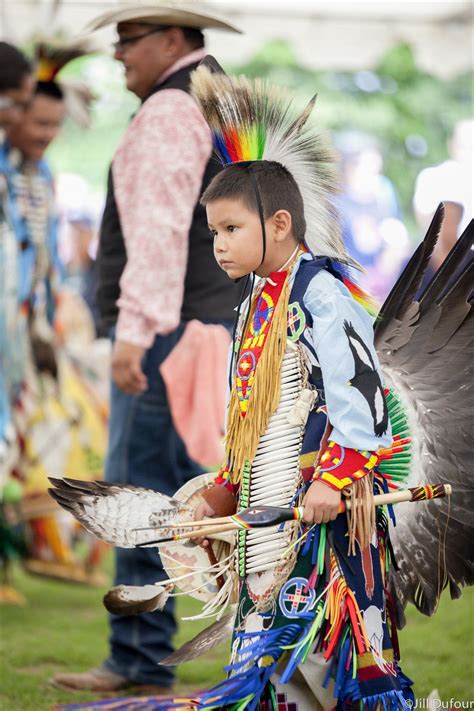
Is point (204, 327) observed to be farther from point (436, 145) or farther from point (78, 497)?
point (436, 145)

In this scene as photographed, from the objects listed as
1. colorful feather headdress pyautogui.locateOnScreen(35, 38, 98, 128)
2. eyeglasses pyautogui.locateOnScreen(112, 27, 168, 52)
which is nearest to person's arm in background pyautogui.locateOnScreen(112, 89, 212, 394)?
eyeglasses pyautogui.locateOnScreen(112, 27, 168, 52)

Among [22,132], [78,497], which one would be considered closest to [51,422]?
[22,132]

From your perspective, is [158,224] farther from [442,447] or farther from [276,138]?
[442,447]

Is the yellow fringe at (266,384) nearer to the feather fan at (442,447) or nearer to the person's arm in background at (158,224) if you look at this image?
the feather fan at (442,447)

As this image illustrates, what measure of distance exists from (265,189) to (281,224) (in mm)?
81

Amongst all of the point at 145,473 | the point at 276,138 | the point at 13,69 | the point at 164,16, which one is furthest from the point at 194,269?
the point at 13,69

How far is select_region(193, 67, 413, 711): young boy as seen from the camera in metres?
2.38

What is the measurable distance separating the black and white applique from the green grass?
118cm

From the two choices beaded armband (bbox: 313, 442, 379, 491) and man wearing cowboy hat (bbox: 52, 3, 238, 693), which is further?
man wearing cowboy hat (bbox: 52, 3, 238, 693)

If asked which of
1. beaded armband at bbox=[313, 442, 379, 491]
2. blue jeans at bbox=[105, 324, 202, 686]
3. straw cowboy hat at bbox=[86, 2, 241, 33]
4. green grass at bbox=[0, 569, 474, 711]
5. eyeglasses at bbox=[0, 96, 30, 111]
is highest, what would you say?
straw cowboy hat at bbox=[86, 2, 241, 33]

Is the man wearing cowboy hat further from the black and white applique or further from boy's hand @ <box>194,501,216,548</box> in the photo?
the black and white applique

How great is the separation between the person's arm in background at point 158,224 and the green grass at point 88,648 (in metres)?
0.94

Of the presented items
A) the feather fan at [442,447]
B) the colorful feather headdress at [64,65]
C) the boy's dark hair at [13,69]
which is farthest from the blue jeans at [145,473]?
the boy's dark hair at [13,69]

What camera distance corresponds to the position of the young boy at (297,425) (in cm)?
238
